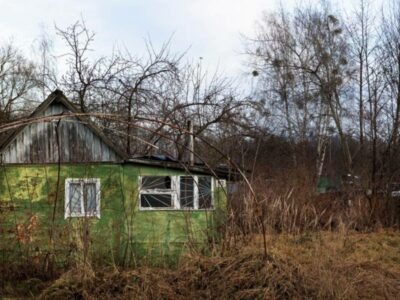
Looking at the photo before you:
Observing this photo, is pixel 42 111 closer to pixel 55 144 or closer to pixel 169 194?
pixel 55 144

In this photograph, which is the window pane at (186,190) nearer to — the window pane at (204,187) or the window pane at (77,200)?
the window pane at (204,187)

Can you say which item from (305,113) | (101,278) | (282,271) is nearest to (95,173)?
(101,278)

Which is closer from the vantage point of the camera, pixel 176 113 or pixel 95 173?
pixel 95 173

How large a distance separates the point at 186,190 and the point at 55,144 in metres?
3.36

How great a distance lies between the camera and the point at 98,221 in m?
11.0

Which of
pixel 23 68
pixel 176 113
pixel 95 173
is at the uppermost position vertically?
pixel 23 68

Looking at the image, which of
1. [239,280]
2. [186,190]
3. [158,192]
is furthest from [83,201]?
[239,280]

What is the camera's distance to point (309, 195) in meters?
18.1

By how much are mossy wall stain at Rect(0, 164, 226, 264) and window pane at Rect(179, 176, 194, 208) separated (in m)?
0.22

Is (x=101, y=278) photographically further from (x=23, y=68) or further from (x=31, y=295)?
(x=23, y=68)

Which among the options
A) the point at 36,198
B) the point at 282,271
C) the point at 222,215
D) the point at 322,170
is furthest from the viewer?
the point at 322,170

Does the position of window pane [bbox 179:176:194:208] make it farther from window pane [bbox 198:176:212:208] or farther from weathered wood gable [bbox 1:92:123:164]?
weathered wood gable [bbox 1:92:123:164]

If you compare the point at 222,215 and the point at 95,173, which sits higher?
the point at 95,173

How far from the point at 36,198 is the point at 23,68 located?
21.9 metres
